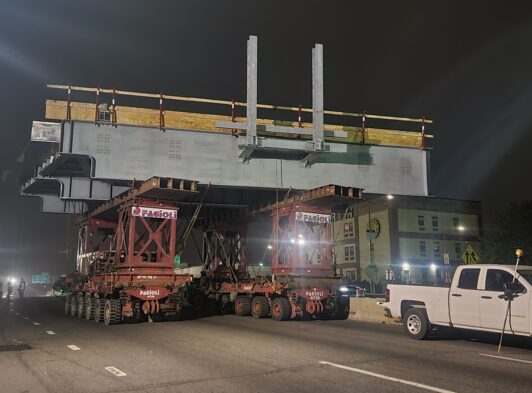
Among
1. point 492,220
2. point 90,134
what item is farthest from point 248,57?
point 492,220

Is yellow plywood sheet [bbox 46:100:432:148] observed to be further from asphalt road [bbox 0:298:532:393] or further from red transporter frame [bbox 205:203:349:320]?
asphalt road [bbox 0:298:532:393]

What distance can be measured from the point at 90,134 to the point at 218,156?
4.86m

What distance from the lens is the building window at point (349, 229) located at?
69.4 metres

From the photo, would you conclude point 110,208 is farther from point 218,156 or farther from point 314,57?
point 314,57

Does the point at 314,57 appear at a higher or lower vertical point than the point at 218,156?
higher

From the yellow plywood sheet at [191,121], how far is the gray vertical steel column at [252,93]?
3.93ft

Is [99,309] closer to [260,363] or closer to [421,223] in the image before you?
[260,363]

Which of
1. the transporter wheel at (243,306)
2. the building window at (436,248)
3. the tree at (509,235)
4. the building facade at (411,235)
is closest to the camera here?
Answer: the transporter wheel at (243,306)

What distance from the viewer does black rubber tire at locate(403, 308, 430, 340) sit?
11.5 metres

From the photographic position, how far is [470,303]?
1065cm

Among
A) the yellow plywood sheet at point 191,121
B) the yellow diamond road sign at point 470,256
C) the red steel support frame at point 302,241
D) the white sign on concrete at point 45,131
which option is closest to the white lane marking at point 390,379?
the red steel support frame at point 302,241

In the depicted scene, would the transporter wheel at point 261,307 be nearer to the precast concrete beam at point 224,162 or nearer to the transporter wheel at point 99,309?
the precast concrete beam at point 224,162

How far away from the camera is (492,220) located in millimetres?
46812

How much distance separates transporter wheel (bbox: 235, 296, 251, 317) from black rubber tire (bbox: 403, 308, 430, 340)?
30.1 ft
